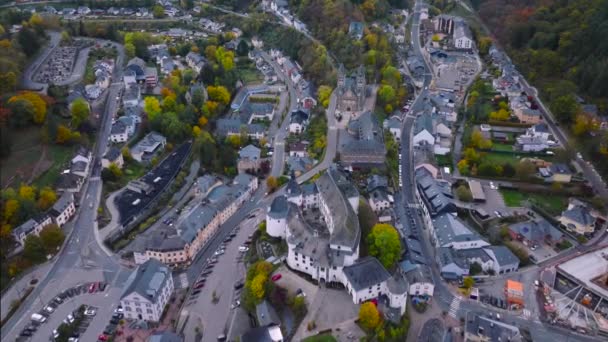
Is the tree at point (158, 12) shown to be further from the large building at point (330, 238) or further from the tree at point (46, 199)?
the large building at point (330, 238)

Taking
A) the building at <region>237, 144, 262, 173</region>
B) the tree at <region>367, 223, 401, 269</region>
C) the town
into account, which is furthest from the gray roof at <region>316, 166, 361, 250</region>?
the building at <region>237, 144, 262, 173</region>

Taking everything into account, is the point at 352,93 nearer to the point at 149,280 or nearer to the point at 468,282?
the point at 468,282

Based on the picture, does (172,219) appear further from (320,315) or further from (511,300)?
(511,300)

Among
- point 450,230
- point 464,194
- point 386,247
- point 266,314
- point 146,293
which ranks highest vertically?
point 146,293

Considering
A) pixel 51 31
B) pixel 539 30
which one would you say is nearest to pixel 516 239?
pixel 539 30

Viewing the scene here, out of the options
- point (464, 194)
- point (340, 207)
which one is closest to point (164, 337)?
point (340, 207)

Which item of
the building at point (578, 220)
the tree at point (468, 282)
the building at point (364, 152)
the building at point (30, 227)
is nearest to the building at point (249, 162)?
the building at point (364, 152)

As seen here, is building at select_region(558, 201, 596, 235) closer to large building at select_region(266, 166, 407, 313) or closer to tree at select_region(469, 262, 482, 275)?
tree at select_region(469, 262, 482, 275)
